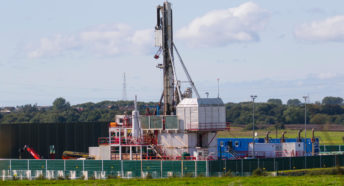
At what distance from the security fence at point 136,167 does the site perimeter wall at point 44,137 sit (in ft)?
45.7

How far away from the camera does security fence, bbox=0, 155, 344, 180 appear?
49781 millimetres

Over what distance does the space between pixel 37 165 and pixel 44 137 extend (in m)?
17.2

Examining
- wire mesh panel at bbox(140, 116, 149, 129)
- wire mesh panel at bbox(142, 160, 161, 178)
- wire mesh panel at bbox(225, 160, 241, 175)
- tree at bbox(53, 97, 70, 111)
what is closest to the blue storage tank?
wire mesh panel at bbox(225, 160, 241, 175)

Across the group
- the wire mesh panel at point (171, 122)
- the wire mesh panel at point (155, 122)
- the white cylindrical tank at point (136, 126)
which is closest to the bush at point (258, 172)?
the wire mesh panel at point (171, 122)

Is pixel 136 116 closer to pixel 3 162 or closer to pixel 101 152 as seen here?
pixel 101 152

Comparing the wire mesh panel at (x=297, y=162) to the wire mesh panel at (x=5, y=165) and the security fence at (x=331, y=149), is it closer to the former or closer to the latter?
the wire mesh panel at (x=5, y=165)

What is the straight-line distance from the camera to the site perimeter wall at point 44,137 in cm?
7131

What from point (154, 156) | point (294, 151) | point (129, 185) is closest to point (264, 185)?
point (129, 185)

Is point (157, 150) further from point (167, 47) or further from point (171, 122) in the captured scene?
point (167, 47)

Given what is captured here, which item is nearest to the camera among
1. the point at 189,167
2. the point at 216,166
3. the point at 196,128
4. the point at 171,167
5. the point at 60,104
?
the point at 216,166

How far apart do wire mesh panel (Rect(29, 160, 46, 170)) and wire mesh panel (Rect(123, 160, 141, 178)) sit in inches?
317

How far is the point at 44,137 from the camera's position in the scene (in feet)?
237

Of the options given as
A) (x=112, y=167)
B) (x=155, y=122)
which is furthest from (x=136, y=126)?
(x=112, y=167)

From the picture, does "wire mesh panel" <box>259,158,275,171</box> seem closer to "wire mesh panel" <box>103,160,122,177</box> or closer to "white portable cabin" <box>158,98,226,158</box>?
"white portable cabin" <box>158,98,226,158</box>
